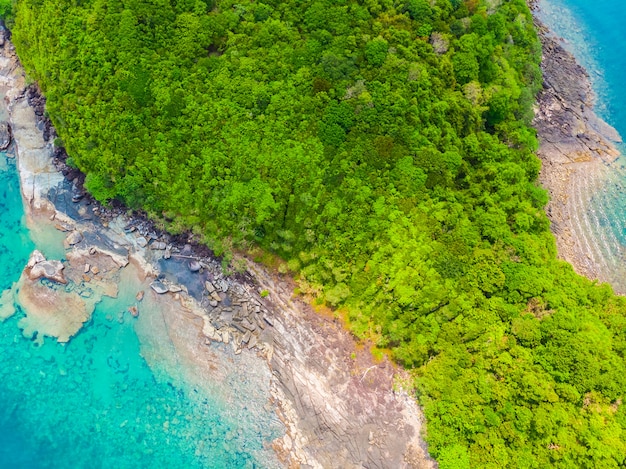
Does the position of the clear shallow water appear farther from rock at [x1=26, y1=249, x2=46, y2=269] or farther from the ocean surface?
the ocean surface

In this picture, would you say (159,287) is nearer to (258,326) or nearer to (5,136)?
(258,326)

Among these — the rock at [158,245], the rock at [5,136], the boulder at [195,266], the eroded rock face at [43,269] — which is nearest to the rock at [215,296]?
the boulder at [195,266]

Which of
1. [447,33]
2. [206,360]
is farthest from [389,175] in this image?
[206,360]

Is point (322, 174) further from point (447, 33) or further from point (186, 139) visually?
point (447, 33)

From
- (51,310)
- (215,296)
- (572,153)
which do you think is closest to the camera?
(51,310)

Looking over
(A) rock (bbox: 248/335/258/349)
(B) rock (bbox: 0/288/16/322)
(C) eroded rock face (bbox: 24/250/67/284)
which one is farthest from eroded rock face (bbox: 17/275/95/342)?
(A) rock (bbox: 248/335/258/349)

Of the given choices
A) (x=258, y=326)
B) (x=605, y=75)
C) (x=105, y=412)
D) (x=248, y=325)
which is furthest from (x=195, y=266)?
(x=605, y=75)

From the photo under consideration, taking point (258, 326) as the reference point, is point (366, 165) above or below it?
above
